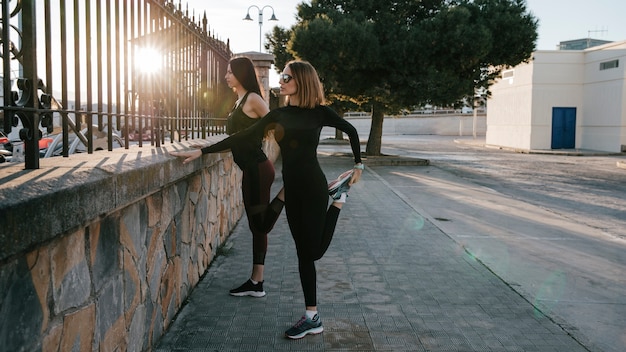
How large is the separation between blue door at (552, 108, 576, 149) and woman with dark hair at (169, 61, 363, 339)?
104 ft

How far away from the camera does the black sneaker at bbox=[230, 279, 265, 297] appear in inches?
188

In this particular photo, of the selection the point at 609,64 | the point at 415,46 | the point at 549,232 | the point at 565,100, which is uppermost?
the point at 609,64

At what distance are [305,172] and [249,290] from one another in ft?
4.42

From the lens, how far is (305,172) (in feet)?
13.0

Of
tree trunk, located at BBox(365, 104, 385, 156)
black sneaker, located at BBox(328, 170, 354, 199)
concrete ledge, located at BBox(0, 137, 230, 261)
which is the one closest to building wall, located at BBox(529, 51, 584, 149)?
tree trunk, located at BBox(365, 104, 385, 156)

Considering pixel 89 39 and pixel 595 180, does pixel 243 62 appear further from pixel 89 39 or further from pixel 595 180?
pixel 595 180

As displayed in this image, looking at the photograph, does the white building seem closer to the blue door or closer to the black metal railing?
the blue door

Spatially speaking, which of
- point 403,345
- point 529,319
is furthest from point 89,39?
point 529,319

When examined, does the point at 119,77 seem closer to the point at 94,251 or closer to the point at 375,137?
the point at 94,251

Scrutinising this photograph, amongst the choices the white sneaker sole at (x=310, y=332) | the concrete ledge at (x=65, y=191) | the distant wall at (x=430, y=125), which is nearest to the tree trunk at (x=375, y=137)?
the white sneaker sole at (x=310, y=332)

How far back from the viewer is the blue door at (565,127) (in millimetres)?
32938

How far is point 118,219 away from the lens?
2.85 meters

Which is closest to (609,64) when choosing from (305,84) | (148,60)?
(305,84)

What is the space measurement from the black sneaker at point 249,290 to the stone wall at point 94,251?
0.41m
